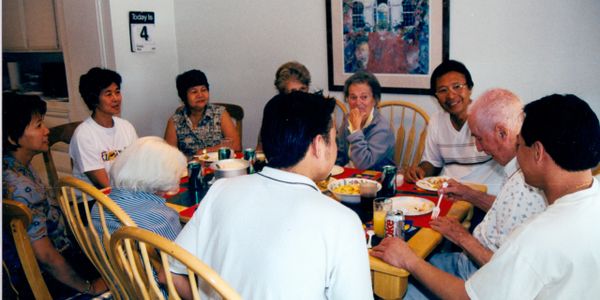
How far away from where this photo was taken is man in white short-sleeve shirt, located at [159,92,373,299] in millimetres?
1011

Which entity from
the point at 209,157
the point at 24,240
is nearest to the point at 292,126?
the point at 24,240

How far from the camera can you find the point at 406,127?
3195mm

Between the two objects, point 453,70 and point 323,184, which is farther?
point 453,70

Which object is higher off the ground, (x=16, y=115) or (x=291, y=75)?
(x=291, y=75)

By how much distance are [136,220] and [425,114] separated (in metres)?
1.90

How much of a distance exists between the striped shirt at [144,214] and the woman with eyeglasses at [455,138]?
44.5 inches

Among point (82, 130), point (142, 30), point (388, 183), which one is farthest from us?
point (142, 30)

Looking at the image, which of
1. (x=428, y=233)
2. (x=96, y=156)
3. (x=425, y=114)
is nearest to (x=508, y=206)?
(x=428, y=233)

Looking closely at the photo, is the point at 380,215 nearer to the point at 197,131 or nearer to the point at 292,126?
the point at 292,126

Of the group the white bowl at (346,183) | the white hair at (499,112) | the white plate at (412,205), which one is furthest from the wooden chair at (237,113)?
the white hair at (499,112)

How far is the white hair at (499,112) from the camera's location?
5.33 feet

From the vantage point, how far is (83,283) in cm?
169

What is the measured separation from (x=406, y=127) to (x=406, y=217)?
1.54 metres

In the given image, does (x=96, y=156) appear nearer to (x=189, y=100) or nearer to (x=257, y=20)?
(x=189, y=100)
